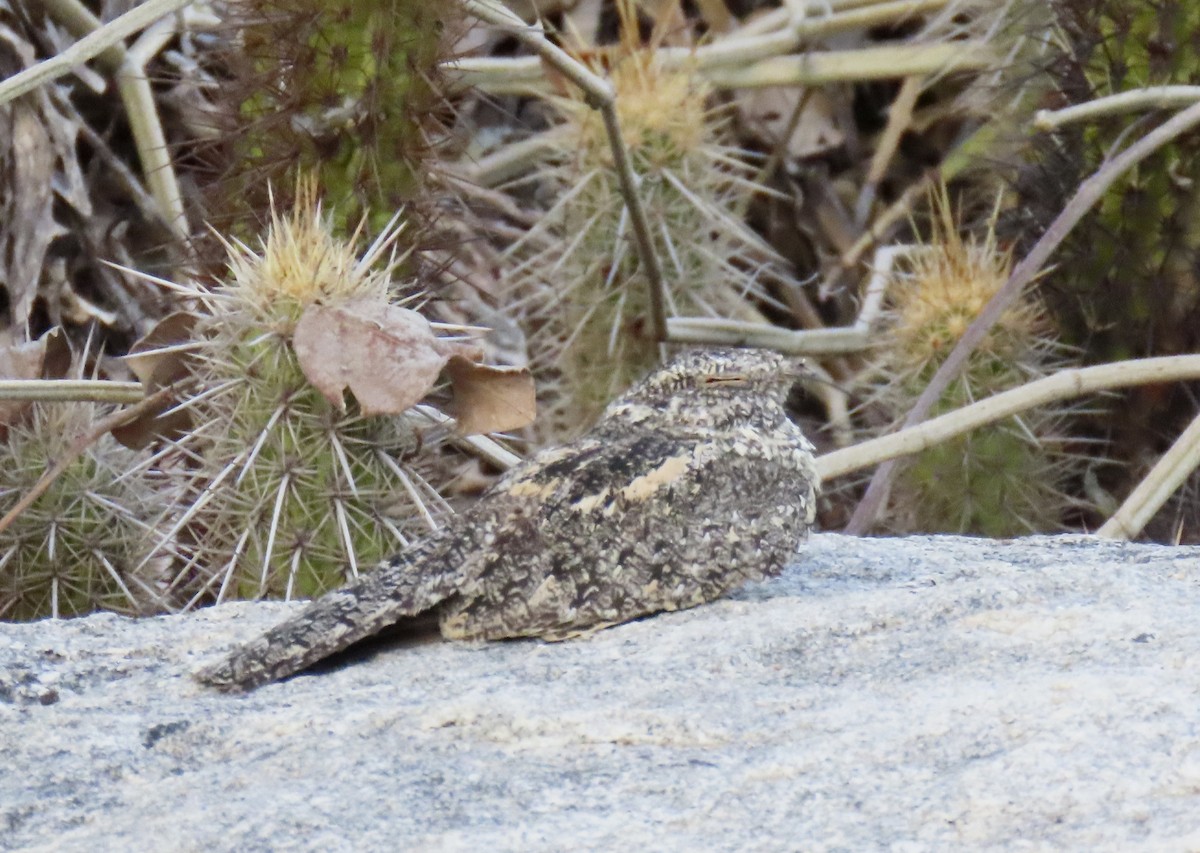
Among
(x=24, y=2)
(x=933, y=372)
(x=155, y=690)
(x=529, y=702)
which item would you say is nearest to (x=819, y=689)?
(x=529, y=702)

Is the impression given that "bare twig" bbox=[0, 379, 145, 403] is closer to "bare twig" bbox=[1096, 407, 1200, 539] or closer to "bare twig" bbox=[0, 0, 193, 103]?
"bare twig" bbox=[0, 0, 193, 103]

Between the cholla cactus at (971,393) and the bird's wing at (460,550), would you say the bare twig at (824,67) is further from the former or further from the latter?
the bird's wing at (460,550)

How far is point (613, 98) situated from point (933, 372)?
1.34 meters

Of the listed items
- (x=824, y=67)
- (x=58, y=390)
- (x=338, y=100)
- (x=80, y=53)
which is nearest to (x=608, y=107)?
(x=338, y=100)

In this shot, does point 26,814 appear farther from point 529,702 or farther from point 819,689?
point 819,689

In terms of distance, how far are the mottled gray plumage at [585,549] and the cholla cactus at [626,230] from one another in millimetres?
2378

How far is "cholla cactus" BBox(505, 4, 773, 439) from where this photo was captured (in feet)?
18.1

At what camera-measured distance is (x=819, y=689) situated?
257 cm

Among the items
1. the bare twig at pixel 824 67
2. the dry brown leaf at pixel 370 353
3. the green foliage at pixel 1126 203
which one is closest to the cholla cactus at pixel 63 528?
the dry brown leaf at pixel 370 353

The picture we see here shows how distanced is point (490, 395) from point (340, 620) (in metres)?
0.91

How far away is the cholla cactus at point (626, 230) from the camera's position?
5508 millimetres

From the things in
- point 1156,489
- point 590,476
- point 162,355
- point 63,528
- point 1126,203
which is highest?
point 1126,203

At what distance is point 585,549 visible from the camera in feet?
9.80

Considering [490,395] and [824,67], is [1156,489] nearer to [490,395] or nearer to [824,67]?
[490,395]
